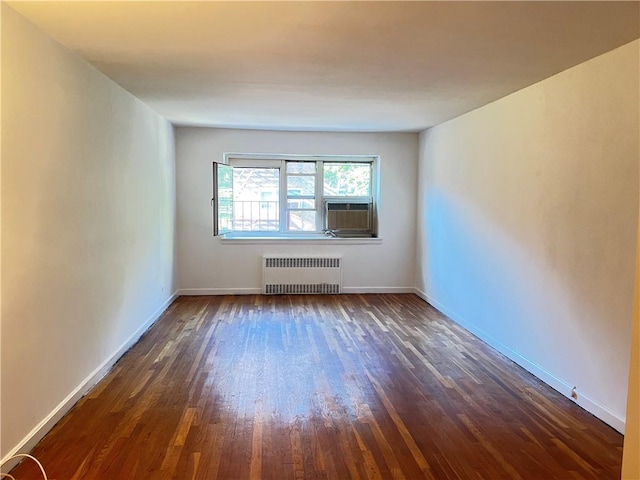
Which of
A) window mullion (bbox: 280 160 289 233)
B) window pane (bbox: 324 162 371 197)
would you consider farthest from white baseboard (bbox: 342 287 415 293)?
window pane (bbox: 324 162 371 197)

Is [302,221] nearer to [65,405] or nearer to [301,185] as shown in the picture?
[301,185]

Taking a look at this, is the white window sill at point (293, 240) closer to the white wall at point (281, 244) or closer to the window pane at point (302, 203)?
the white wall at point (281, 244)

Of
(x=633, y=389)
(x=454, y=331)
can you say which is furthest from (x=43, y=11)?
(x=454, y=331)

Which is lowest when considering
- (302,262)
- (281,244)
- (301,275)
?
(301,275)

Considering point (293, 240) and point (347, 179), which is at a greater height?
point (347, 179)

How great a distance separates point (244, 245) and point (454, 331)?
302cm

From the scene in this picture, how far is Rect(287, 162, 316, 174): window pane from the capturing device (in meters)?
6.52

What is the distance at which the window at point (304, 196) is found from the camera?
650cm

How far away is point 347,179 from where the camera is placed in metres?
6.63

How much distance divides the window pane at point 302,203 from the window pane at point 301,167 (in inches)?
15.9

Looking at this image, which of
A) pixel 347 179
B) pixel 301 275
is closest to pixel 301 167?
pixel 347 179

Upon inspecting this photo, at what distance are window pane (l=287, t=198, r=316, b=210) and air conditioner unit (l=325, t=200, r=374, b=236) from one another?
8.7 inches

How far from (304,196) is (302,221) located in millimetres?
359

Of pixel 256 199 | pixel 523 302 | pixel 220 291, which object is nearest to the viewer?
pixel 523 302
